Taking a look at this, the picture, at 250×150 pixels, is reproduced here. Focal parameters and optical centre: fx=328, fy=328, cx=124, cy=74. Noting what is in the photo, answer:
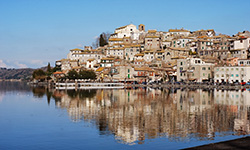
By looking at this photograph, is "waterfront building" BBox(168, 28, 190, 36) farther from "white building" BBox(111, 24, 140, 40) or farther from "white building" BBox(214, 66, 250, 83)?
"white building" BBox(214, 66, 250, 83)

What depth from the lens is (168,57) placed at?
11319cm

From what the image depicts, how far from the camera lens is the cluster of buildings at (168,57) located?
95.2 meters

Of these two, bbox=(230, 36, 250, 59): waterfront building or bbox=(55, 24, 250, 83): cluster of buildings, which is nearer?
bbox=(55, 24, 250, 83): cluster of buildings

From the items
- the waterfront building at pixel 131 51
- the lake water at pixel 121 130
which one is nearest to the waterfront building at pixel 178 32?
the waterfront building at pixel 131 51

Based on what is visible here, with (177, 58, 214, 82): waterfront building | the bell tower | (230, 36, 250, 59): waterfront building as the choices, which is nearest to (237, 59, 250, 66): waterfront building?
(230, 36, 250, 59): waterfront building

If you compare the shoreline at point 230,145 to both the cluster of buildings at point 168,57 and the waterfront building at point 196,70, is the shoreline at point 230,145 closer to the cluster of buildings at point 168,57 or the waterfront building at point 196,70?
the cluster of buildings at point 168,57

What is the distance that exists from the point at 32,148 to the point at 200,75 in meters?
80.3

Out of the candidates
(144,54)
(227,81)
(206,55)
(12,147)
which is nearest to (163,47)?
(144,54)

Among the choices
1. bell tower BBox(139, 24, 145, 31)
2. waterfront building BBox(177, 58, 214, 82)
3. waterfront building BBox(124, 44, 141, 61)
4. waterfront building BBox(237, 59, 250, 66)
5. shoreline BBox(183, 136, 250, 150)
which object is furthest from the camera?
bell tower BBox(139, 24, 145, 31)

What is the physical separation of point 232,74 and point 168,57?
90.5 feet

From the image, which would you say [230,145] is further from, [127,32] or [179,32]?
[127,32]

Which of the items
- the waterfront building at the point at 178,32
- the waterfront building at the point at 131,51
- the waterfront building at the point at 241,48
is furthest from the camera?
the waterfront building at the point at 178,32

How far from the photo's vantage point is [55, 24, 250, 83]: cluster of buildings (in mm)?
95250

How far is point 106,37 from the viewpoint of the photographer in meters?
156
